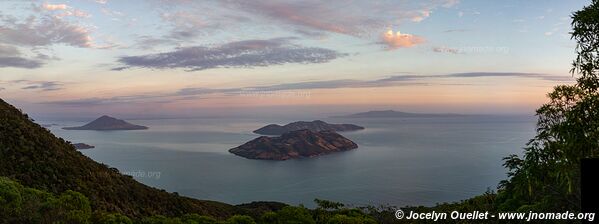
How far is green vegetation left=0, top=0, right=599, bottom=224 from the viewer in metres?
10.4

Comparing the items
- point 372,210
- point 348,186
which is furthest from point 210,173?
point 372,210

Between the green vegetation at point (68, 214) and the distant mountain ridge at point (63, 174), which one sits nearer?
the green vegetation at point (68, 214)

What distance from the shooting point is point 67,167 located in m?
44.8

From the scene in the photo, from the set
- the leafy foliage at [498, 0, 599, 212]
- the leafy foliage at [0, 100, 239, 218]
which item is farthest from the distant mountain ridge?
the leafy foliage at [498, 0, 599, 212]

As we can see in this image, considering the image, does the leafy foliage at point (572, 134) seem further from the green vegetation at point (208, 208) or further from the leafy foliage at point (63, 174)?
the leafy foliage at point (63, 174)

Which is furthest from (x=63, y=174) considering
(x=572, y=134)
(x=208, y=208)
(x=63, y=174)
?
(x=572, y=134)

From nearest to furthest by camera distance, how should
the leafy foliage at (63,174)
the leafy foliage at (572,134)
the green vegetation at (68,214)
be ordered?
the leafy foliage at (572,134) → the green vegetation at (68,214) → the leafy foliage at (63,174)

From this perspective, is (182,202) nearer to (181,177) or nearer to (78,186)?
(78,186)

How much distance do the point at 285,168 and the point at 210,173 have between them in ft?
114

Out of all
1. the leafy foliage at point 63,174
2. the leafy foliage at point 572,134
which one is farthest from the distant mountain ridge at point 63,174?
the leafy foliage at point 572,134

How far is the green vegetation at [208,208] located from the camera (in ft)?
34.2

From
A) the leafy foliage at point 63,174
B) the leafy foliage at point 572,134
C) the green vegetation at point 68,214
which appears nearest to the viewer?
the leafy foliage at point 572,134

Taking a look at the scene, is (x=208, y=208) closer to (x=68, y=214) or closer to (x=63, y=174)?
(x=63, y=174)

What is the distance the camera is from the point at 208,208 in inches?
2393
